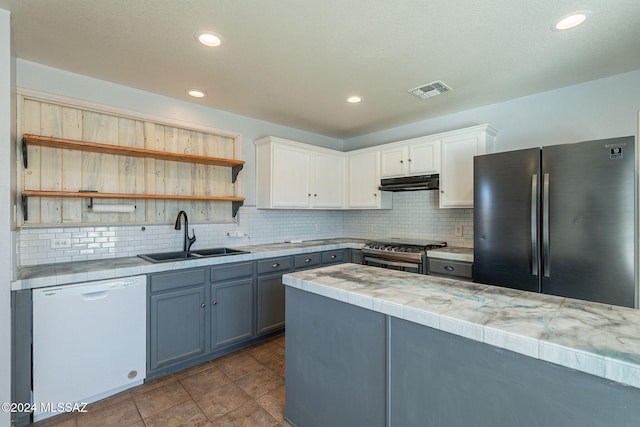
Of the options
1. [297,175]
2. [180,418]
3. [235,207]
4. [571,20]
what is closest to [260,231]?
[235,207]

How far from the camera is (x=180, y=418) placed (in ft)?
6.67

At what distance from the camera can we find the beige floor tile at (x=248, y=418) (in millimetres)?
1966

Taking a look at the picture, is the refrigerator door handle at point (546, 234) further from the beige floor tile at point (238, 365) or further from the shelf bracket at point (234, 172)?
the shelf bracket at point (234, 172)

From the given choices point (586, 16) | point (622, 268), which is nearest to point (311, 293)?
point (622, 268)

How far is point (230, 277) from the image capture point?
2.91 metres

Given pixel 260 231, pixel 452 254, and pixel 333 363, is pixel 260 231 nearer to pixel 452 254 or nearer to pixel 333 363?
pixel 452 254

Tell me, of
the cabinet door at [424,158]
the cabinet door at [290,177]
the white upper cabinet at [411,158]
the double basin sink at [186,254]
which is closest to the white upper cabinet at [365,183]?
the white upper cabinet at [411,158]

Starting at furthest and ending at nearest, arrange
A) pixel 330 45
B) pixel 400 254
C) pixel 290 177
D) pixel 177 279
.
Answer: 1. pixel 290 177
2. pixel 400 254
3. pixel 177 279
4. pixel 330 45

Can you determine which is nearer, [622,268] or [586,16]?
[586,16]

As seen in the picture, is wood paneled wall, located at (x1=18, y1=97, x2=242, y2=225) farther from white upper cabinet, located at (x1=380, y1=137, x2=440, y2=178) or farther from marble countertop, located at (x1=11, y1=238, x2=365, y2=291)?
white upper cabinet, located at (x1=380, y1=137, x2=440, y2=178)

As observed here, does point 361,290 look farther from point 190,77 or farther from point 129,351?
point 190,77

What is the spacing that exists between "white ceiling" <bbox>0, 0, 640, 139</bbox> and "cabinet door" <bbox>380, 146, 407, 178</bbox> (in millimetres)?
792

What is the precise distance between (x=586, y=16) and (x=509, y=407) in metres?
2.20

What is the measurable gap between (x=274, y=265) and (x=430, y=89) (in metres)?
2.35
